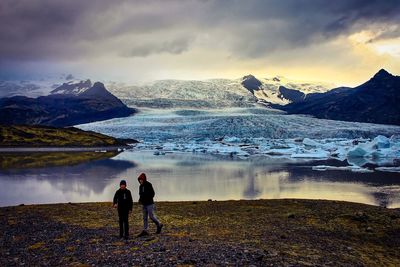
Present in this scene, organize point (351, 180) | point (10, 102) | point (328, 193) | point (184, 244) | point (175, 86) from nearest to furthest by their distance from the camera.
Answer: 1. point (184, 244)
2. point (328, 193)
3. point (351, 180)
4. point (175, 86)
5. point (10, 102)

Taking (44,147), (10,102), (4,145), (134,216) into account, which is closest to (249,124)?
(44,147)

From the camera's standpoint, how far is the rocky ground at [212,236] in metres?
8.80

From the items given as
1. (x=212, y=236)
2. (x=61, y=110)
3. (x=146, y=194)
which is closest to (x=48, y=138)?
(x=146, y=194)

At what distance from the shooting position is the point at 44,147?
65.6m

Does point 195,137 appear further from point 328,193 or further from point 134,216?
point 134,216

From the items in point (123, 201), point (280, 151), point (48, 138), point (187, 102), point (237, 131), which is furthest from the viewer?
point (187, 102)

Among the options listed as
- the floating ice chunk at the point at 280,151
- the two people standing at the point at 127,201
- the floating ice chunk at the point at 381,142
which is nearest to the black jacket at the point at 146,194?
the two people standing at the point at 127,201

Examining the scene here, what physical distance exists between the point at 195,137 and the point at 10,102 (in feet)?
397

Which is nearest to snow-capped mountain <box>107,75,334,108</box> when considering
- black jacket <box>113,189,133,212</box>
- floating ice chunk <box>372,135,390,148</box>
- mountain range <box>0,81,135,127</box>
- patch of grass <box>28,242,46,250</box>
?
mountain range <box>0,81,135,127</box>

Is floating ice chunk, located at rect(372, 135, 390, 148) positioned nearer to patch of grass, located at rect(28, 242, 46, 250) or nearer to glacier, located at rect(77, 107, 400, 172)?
glacier, located at rect(77, 107, 400, 172)

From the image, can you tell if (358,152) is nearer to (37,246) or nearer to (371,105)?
(37,246)

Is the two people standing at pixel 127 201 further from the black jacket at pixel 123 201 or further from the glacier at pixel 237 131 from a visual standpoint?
the glacier at pixel 237 131

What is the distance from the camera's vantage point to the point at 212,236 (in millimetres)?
11391

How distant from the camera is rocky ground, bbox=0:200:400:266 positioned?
8797 millimetres
